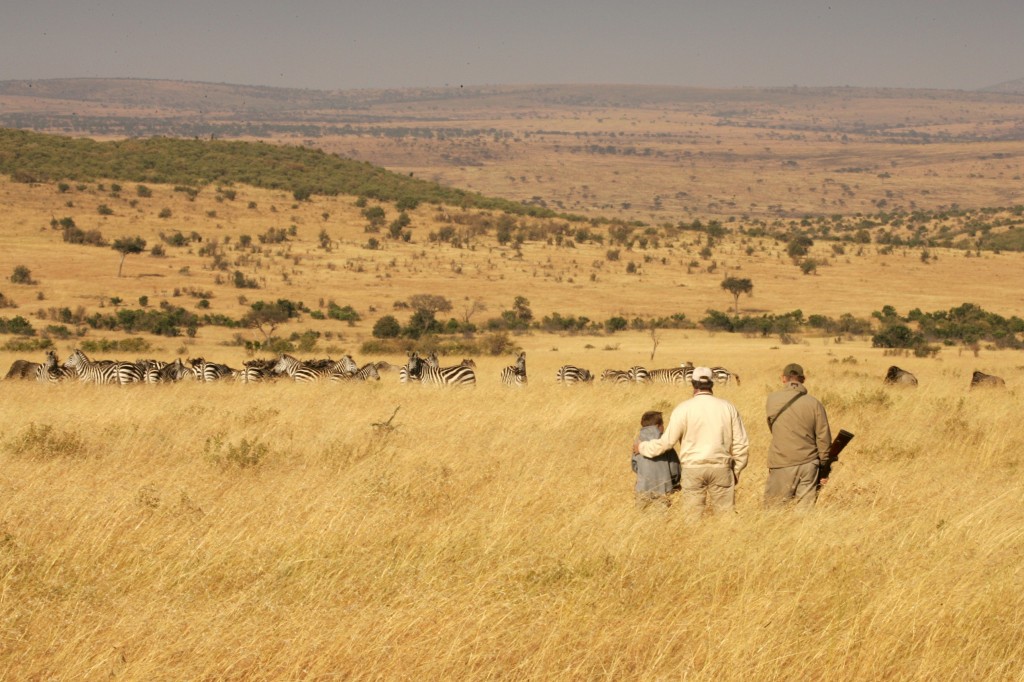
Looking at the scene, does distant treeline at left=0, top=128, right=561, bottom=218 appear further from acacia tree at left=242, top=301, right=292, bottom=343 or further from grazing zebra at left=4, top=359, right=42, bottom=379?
grazing zebra at left=4, top=359, right=42, bottom=379

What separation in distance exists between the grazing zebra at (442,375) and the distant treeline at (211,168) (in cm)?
6335

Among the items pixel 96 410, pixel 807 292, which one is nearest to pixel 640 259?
pixel 807 292

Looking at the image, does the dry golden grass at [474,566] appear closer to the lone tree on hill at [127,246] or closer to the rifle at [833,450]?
the rifle at [833,450]

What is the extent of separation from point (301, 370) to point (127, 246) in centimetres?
4129

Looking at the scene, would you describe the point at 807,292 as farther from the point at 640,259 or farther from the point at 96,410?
the point at 96,410

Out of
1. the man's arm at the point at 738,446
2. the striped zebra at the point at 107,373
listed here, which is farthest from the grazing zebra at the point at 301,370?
the man's arm at the point at 738,446

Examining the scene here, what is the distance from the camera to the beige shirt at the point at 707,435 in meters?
8.21

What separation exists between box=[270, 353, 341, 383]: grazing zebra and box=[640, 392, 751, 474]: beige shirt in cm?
1445

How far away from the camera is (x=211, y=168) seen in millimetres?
92625

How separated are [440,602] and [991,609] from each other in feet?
11.5

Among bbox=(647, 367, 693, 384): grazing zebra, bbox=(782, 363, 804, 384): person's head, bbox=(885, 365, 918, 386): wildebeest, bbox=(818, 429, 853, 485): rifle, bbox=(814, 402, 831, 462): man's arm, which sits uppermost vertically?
bbox=(782, 363, 804, 384): person's head

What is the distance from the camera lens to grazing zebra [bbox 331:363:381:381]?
863 inches

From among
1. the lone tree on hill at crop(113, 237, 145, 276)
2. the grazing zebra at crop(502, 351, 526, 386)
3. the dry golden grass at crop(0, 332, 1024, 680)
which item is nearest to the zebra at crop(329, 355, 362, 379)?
the grazing zebra at crop(502, 351, 526, 386)

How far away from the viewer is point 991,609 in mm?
6371
